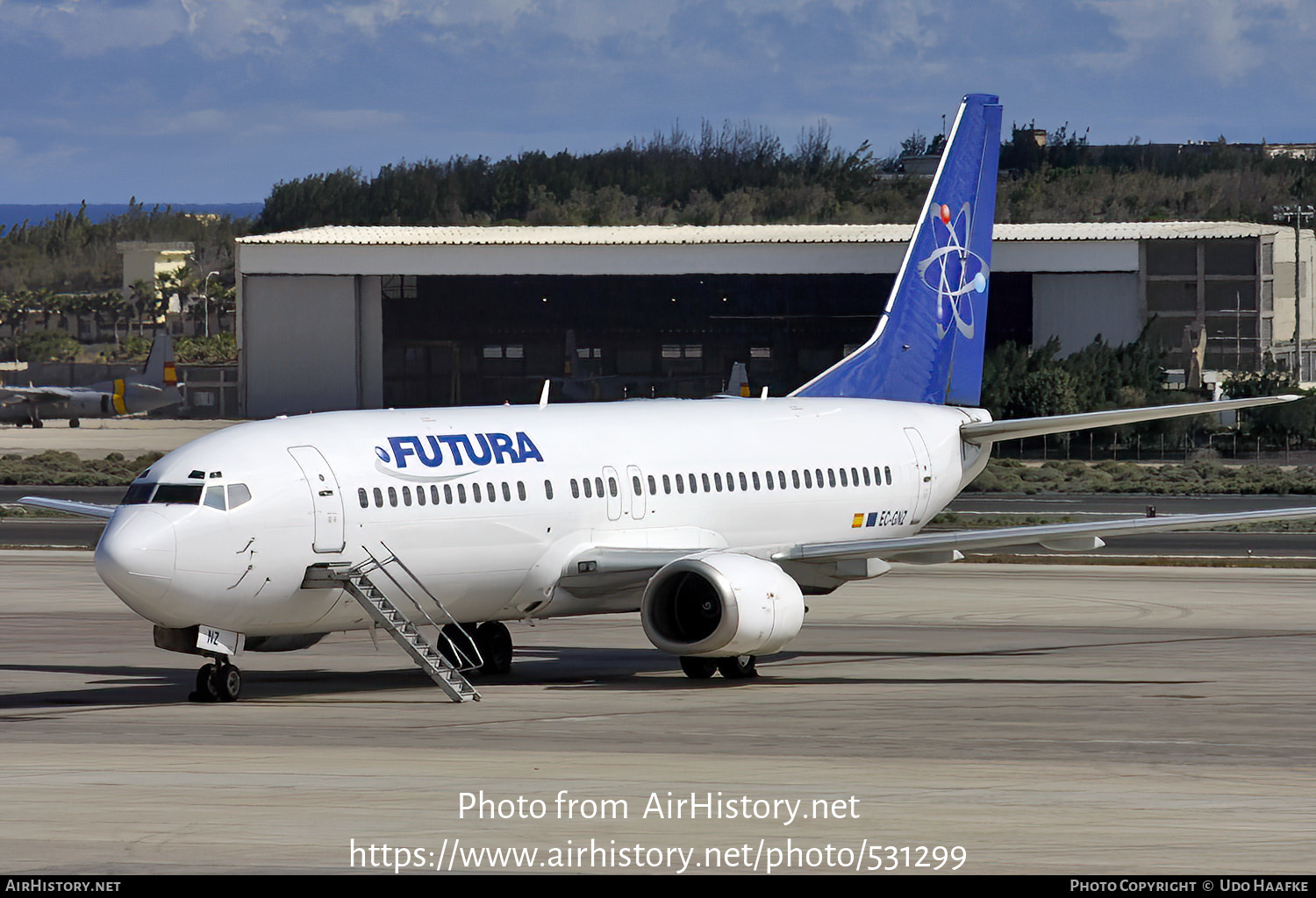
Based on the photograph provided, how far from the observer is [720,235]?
4311 inches

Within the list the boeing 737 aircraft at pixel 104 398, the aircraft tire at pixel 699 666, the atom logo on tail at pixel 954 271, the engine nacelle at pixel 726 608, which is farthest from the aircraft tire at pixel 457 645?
the boeing 737 aircraft at pixel 104 398

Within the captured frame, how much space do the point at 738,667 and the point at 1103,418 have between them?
345 inches

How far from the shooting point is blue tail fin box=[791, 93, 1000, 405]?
37594mm

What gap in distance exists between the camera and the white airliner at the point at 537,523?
83.6 ft

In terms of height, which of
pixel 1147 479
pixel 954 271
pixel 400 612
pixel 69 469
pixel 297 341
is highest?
pixel 954 271

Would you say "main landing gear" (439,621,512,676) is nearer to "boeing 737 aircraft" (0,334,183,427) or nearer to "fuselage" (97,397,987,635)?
"fuselage" (97,397,987,635)

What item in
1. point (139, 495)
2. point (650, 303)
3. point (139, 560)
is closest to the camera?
point (139, 560)

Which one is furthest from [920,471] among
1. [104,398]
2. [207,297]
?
[207,297]

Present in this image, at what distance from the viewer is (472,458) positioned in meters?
27.9

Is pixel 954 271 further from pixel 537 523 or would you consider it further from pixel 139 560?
pixel 139 560

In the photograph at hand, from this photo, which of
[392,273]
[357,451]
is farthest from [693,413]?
Result: [392,273]

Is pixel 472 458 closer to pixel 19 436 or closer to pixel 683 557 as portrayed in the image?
pixel 683 557

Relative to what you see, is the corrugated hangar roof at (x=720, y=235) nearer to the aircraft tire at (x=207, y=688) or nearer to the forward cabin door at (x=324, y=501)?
the forward cabin door at (x=324, y=501)

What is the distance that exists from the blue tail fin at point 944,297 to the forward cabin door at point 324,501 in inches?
539
